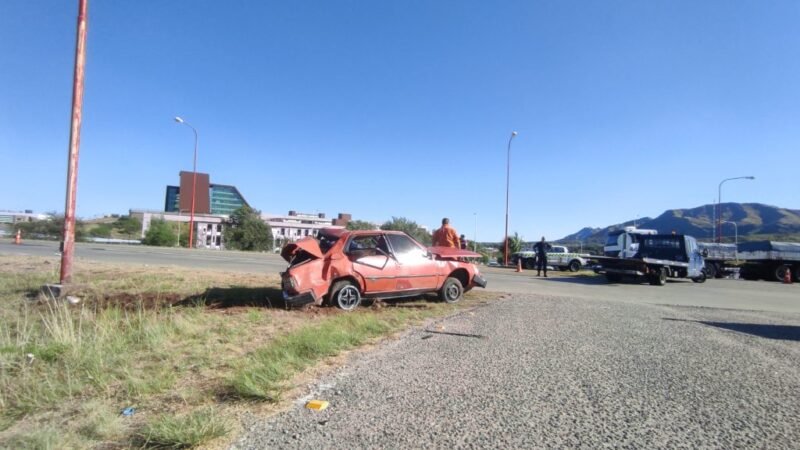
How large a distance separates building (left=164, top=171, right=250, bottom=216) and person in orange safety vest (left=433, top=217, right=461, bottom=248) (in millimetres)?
103628

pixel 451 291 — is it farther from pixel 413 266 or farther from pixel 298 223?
pixel 298 223

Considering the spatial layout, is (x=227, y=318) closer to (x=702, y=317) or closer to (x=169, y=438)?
(x=169, y=438)

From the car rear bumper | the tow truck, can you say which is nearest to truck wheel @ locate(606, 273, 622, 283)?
the tow truck

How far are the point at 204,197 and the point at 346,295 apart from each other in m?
116

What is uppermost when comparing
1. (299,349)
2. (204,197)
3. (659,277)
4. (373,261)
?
(204,197)

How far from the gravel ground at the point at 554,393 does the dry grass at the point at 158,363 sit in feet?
1.57

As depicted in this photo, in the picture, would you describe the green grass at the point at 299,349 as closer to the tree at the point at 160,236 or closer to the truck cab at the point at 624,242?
the truck cab at the point at 624,242

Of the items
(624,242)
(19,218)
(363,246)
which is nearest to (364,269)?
(363,246)

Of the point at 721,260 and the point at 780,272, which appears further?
the point at 721,260

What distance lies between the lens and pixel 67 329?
5137 millimetres

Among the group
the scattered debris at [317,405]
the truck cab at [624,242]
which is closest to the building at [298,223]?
the truck cab at [624,242]

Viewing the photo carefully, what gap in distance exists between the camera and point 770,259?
73.1ft

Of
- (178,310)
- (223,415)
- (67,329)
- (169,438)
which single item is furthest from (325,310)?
(169,438)

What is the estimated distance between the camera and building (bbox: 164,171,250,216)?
106312 mm
